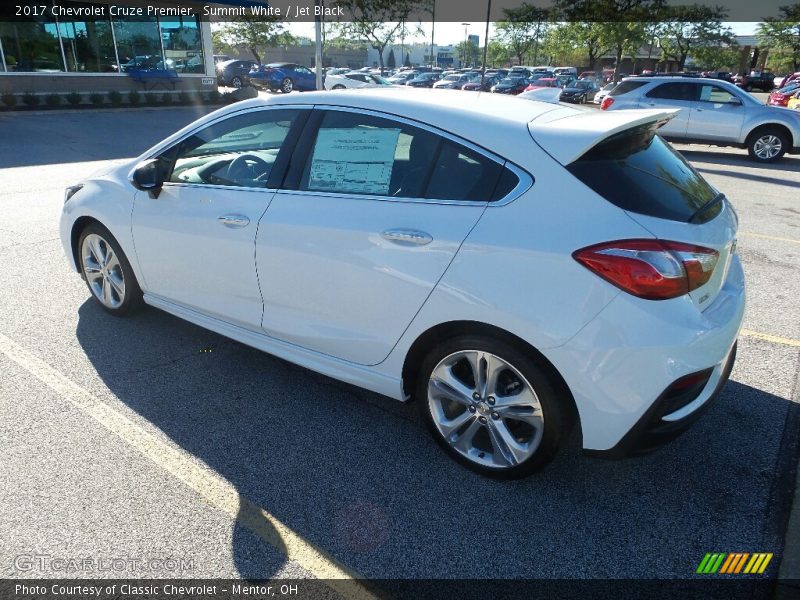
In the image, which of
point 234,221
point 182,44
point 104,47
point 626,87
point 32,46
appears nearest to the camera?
point 234,221

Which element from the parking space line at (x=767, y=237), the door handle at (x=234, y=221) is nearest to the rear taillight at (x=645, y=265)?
the door handle at (x=234, y=221)

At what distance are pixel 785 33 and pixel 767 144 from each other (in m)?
53.3

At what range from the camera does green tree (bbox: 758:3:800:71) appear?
51812 millimetres

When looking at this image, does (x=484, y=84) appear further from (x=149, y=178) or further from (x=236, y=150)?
(x=149, y=178)

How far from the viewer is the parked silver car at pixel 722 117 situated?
12.0 meters

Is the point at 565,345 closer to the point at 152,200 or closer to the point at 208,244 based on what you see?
the point at 208,244

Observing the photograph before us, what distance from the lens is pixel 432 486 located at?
2688 millimetres

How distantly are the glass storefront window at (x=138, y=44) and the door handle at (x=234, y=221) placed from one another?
2455 cm

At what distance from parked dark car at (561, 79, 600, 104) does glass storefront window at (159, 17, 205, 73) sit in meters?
18.6

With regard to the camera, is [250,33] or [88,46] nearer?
[88,46]

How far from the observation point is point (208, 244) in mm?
3338

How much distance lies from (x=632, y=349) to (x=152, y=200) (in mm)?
2962

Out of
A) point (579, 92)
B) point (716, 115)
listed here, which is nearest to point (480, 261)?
point (716, 115)

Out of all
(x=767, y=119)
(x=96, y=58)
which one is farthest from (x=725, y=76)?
(x=96, y=58)
